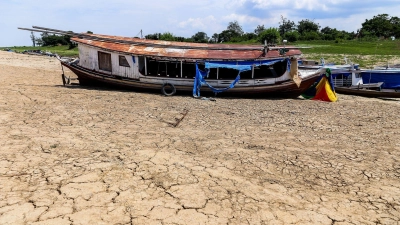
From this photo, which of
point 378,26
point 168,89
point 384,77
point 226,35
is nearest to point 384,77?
point 384,77

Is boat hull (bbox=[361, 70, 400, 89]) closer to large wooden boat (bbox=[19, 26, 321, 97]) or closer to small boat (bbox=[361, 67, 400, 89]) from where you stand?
small boat (bbox=[361, 67, 400, 89])

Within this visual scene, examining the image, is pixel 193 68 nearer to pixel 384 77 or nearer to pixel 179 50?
pixel 179 50

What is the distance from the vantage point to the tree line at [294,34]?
175 feet

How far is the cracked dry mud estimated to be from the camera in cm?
498

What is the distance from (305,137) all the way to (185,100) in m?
6.88

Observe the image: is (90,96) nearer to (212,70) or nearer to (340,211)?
(212,70)

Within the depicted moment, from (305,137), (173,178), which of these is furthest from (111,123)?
(305,137)

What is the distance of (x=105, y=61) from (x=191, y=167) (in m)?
11.6

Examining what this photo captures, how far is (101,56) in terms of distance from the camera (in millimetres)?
16156

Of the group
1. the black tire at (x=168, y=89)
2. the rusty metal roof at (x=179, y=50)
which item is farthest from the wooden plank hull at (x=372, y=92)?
the black tire at (x=168, y=89)

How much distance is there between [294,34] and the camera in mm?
54531

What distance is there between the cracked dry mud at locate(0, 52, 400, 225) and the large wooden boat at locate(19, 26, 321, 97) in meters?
4.13

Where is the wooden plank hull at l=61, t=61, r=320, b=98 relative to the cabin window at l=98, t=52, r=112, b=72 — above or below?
below

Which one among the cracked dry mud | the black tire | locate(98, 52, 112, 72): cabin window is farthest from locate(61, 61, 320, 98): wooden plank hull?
the cracked dry mud
